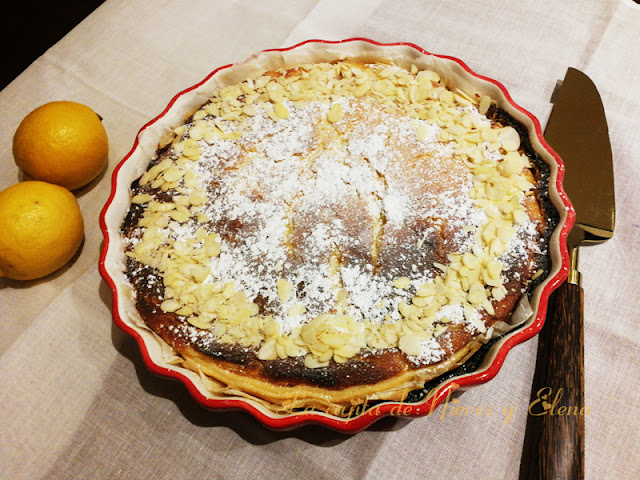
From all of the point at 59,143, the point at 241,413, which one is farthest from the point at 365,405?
the point at 59,143

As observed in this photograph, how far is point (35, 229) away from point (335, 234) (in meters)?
0.82

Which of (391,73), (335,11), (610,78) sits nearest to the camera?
(391,73)

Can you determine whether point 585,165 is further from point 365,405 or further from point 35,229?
point 35,229

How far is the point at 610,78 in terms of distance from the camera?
66.5 inches

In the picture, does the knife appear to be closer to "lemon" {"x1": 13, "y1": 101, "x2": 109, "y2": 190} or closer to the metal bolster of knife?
the metal bolster of knife

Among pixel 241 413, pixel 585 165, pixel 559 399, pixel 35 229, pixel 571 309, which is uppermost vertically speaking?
pixel 585 165

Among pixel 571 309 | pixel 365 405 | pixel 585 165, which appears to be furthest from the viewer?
pixel 585 165

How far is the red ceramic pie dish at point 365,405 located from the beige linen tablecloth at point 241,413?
203mm

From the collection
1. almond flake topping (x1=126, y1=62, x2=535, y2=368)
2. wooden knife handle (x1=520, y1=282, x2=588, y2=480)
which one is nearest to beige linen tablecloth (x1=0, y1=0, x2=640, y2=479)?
wooden knife handle (x1=520, y1=282, x2=588, y2=480)

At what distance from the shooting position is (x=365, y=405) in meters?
1.02

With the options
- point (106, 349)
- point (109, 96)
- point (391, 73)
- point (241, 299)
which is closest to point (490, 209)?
point (391, 73)

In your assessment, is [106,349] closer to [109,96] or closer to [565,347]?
[109,96]

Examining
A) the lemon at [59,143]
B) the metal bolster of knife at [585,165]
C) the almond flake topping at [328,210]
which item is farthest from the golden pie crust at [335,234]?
the lemon at [59,143]

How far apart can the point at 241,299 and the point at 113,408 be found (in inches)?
19.5
